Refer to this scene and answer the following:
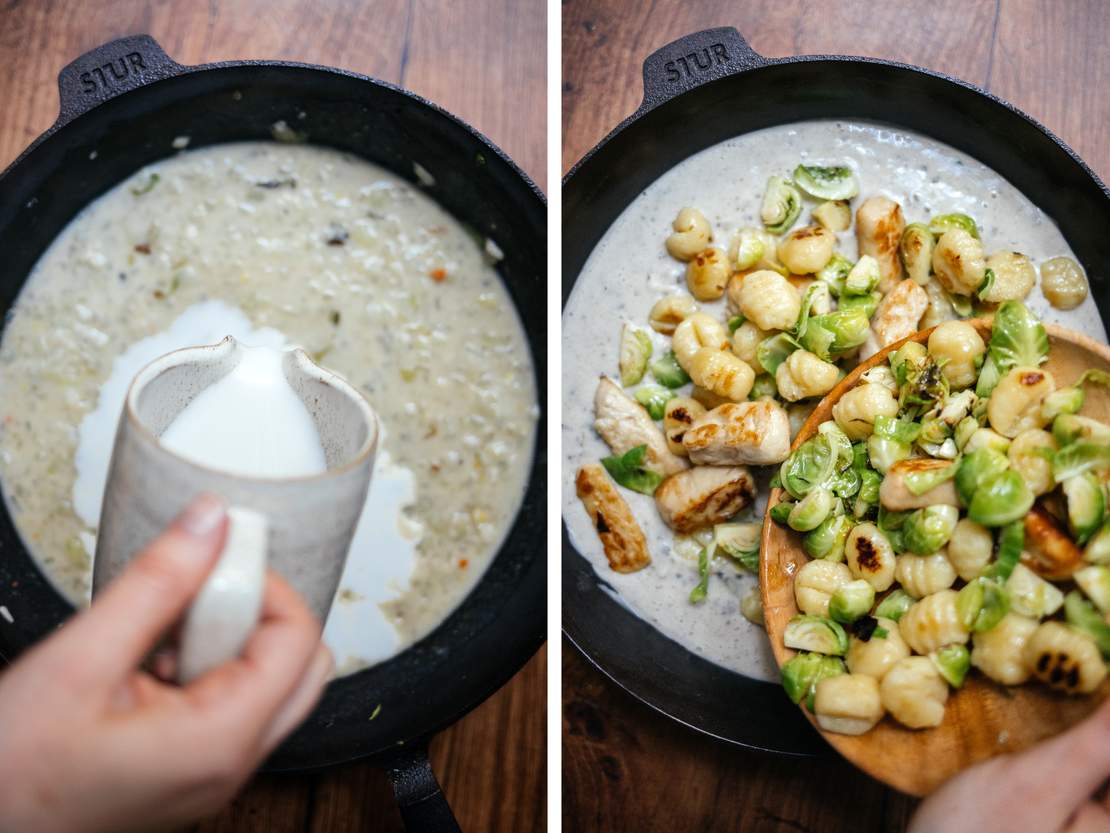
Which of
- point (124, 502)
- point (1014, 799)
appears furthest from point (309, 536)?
point (1014, 799)

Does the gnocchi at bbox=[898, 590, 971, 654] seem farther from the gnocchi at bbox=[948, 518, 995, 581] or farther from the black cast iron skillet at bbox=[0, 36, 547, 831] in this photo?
the black cast iron skillet at bbox=[0, 36, 547, 831]

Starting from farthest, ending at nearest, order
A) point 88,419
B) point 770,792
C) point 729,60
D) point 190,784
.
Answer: point 88,419 < point 729,60 < point 770,792 < point 190,784

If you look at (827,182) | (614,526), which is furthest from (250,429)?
(827,182)

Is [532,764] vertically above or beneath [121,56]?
beneath

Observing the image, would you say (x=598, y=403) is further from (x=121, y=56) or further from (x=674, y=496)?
(x=121, y=56)

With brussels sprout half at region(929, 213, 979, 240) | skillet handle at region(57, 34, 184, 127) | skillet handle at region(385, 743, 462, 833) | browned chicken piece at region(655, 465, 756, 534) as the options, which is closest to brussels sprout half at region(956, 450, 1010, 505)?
browned chicken piece at region(655, 465, 756, 534)

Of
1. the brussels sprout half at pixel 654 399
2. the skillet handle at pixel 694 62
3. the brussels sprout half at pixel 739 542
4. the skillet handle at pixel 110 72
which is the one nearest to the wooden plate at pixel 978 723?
the brussels sprout half at pixel 739 542
